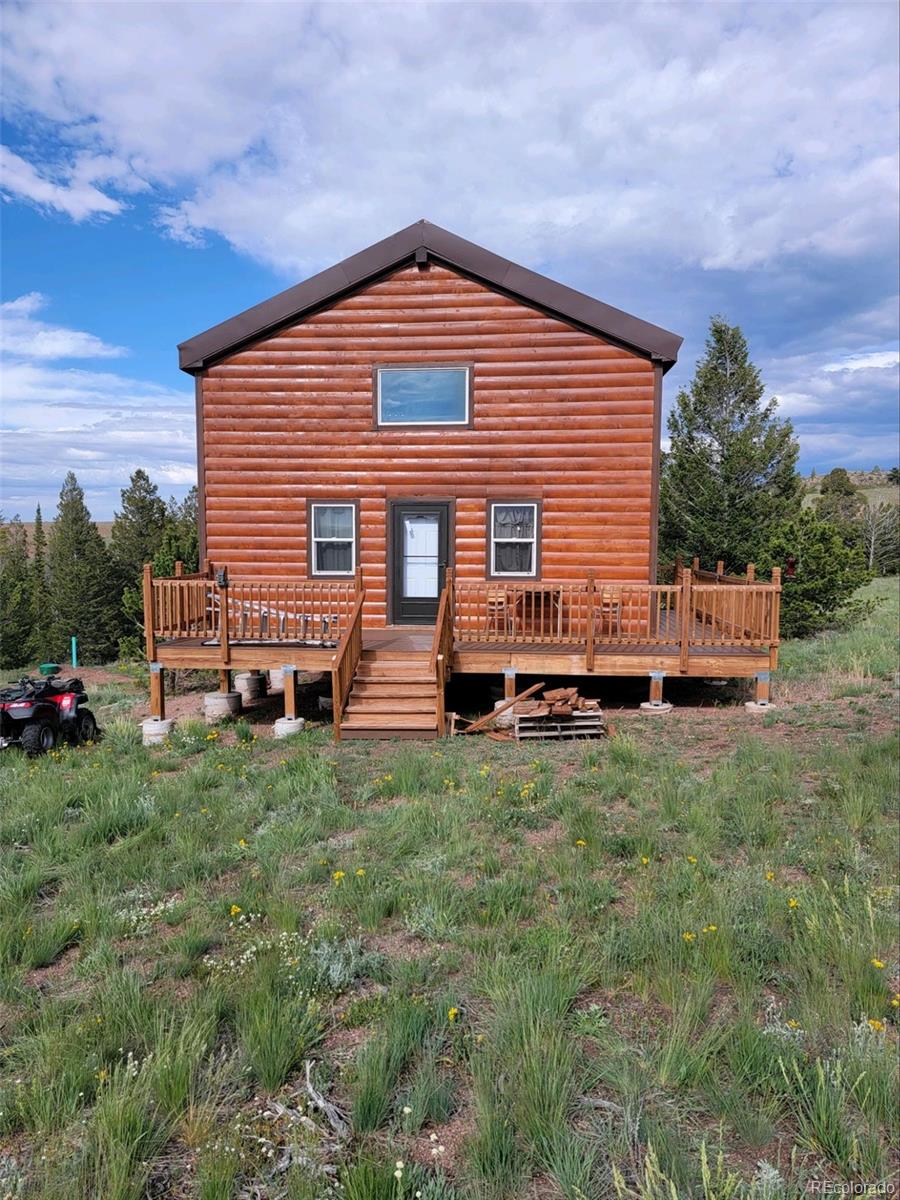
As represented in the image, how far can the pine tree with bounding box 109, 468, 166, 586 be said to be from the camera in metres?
40.2

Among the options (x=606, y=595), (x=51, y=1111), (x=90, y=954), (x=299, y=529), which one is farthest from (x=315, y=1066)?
(x=299, y=529)

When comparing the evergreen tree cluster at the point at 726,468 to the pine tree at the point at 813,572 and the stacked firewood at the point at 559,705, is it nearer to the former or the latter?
the pine tree at the point at 813,572

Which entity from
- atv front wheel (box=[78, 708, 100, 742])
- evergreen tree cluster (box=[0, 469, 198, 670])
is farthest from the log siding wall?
evergreen tree cluster (box=[0, 469, 198, 670])

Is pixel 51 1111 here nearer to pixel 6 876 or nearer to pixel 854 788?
pixel 6 876

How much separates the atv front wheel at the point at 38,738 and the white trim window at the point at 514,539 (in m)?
6.99

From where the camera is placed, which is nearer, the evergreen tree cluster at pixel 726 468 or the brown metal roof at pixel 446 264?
the brown metal roof at pixel 446 264

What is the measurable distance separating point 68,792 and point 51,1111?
4.57 meters

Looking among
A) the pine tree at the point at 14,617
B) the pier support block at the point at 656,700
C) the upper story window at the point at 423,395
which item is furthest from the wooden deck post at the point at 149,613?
the pine tree at the point at 14,617

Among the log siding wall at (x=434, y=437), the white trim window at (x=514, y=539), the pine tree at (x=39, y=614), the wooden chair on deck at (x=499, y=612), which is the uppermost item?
the log siding wall at (x=434, y=437)

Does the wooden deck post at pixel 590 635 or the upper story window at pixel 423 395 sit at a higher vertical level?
the upper story window at pixel 423 395

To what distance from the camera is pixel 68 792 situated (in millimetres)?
6977

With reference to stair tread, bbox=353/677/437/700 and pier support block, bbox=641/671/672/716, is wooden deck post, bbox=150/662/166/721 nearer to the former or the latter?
stair tread, bbox=353/677/437/700

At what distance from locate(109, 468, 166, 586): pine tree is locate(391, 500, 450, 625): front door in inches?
1256

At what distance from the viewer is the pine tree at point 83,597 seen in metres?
38.9
